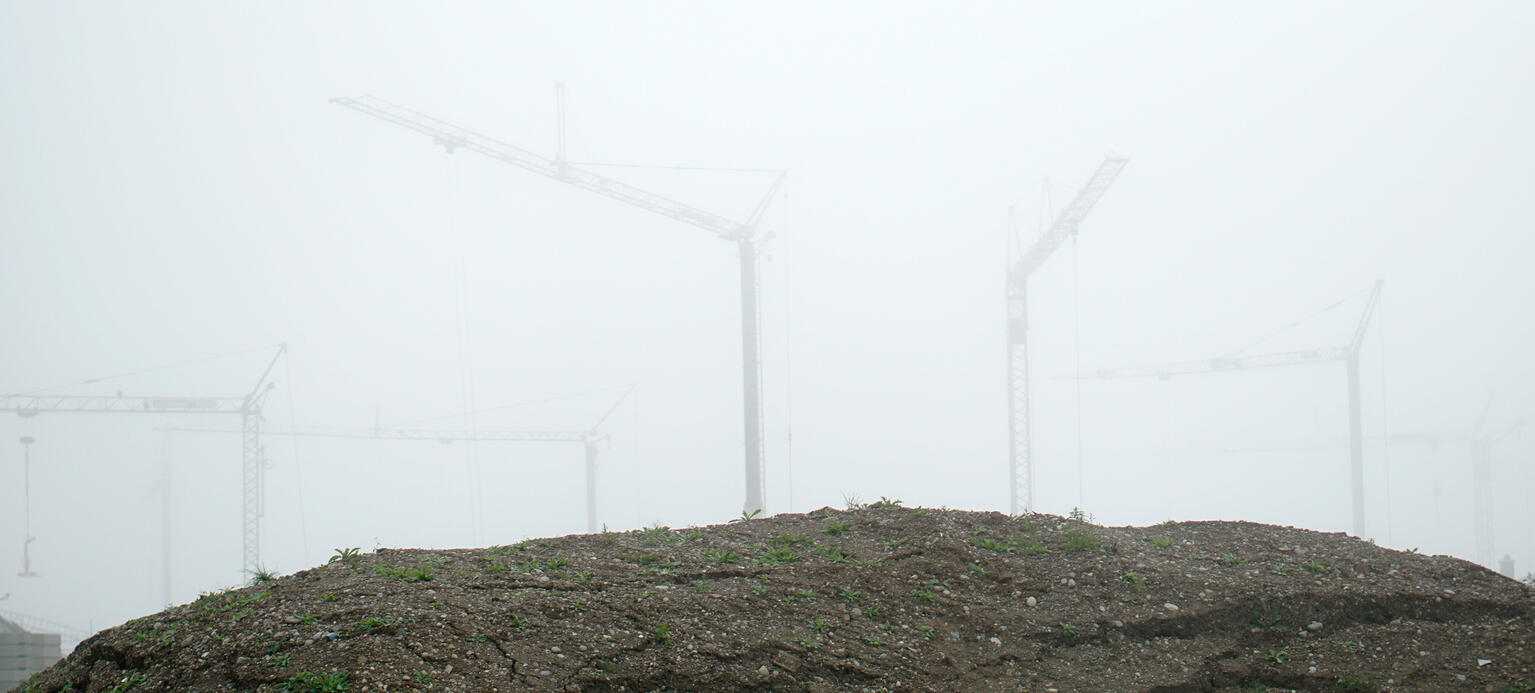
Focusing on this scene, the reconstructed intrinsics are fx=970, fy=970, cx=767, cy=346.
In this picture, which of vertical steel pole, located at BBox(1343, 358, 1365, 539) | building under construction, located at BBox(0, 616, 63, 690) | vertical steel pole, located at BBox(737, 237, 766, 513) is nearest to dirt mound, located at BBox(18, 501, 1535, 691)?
building under construction, located at BBox(0, 616, 63, 690)

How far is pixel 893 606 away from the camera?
9336 millimetres

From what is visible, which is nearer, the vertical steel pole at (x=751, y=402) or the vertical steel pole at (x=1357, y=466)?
the vertical steel pole at (x=751, y=402)

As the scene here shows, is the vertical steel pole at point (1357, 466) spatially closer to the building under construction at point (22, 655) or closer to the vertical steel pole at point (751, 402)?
the vertical steel pole at point (751, 402)

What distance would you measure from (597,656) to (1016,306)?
263 ft

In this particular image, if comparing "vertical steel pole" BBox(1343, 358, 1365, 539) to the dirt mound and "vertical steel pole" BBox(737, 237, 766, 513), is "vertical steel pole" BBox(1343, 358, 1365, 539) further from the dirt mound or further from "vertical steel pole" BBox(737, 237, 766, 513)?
the dirt mound

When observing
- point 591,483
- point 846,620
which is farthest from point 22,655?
point 591,483

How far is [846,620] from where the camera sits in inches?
351

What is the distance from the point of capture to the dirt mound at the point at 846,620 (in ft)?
24.3

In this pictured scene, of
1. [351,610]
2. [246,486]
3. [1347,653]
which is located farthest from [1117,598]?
[246,486]

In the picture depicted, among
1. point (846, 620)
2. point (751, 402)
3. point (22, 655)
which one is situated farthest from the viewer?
point (751, 402)

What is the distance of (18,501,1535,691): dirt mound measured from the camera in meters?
7.42

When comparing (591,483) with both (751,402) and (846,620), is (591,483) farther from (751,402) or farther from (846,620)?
(846,620)

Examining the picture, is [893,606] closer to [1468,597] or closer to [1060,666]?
[1060,666]

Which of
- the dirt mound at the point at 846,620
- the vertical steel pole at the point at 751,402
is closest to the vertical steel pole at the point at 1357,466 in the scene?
the vertical steel pole at the point at 751,402
